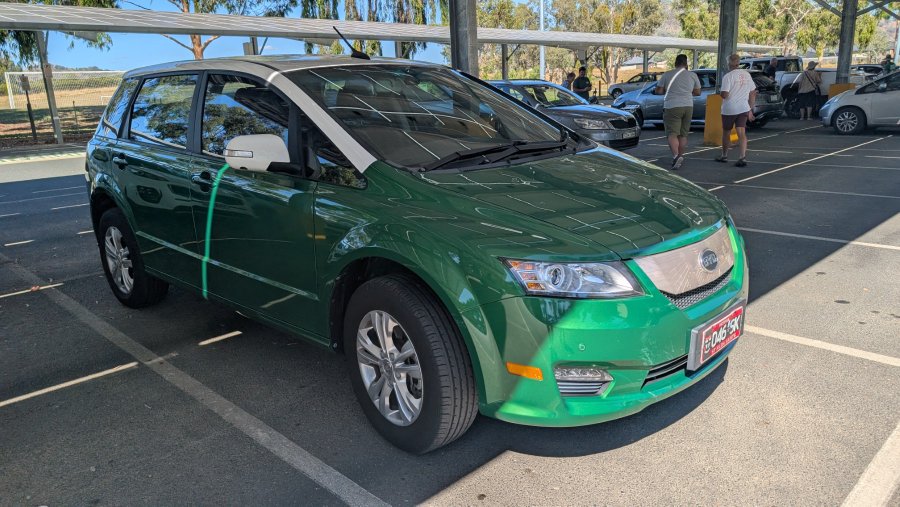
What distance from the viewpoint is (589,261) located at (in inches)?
102

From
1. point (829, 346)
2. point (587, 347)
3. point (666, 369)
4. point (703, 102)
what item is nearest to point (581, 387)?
point (587, 347)

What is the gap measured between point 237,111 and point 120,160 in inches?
52.7

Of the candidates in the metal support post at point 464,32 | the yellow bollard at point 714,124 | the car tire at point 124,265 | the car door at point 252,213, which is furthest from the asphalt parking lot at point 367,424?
the yellow bollard at point 714,124

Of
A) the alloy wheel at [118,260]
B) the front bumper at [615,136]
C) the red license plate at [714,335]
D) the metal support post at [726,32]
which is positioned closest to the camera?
the red license plate at [714,335]

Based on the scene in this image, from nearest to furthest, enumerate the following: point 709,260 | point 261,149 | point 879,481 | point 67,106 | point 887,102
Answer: point 879,481 → point 709,260 → point 261,149 → point 887,102 → point 67,106

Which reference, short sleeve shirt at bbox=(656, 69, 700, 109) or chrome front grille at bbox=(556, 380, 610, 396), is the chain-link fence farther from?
chrome front grille at bbox=(556, 380, 610, 396)

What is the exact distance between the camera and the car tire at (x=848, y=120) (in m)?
15.4

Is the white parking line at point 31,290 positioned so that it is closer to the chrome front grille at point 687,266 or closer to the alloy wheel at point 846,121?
the chrome front grille at point 687,266

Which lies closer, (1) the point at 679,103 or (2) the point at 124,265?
(2) the point at 124,265

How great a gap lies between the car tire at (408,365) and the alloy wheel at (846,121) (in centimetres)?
1598

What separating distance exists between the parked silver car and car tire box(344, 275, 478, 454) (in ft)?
51.8

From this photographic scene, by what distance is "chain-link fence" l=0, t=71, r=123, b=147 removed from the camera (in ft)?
81.2

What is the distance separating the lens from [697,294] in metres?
2.85

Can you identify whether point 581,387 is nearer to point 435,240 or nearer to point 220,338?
point 435,240
